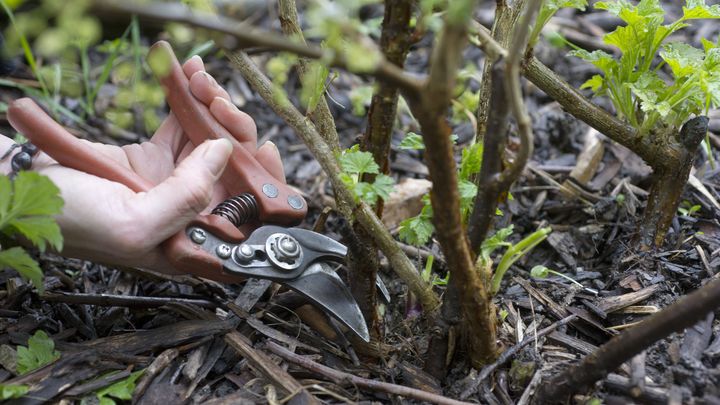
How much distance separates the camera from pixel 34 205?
55.6 inches

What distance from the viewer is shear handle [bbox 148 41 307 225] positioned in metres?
1.83

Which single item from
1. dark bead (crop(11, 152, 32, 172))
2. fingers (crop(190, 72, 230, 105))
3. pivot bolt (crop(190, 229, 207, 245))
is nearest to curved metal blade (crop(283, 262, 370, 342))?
pivot bolt (crop(190, 229, 207, 245))

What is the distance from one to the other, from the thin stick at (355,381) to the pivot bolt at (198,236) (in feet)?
1.10

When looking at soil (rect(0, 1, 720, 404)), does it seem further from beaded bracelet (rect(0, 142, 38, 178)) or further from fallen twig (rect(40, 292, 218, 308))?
beaded bracelet (rect(0, 142, 38, 178))

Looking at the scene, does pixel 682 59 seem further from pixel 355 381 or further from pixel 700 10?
pixel 355 381

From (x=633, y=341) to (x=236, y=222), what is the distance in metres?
0.99

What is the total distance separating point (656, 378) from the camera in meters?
1.58

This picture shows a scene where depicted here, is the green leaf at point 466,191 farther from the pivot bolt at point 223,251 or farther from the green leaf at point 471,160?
the pivot bolt at point 223,251

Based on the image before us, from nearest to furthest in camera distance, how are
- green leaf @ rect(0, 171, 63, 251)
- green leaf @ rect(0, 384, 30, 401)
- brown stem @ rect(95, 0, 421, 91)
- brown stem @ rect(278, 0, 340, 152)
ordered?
brown stem @ rect(95, 0, 421, 91) < green leaf @ rect(0, 171, 63, 251) < green leaf @ rect(0, 384, 30, 401) < brown stem @ rect(278, 0, 340, 152)

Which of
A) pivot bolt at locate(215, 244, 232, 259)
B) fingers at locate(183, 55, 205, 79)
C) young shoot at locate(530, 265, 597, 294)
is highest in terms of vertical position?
fingers at locate(183, 55, 205, 79)

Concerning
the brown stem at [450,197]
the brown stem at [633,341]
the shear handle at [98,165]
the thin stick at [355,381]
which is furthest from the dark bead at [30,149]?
the brown stem at [633,341]

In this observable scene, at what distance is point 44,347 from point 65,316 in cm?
26

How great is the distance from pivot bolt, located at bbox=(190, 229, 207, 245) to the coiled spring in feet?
0.30

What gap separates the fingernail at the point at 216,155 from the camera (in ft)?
5.32
